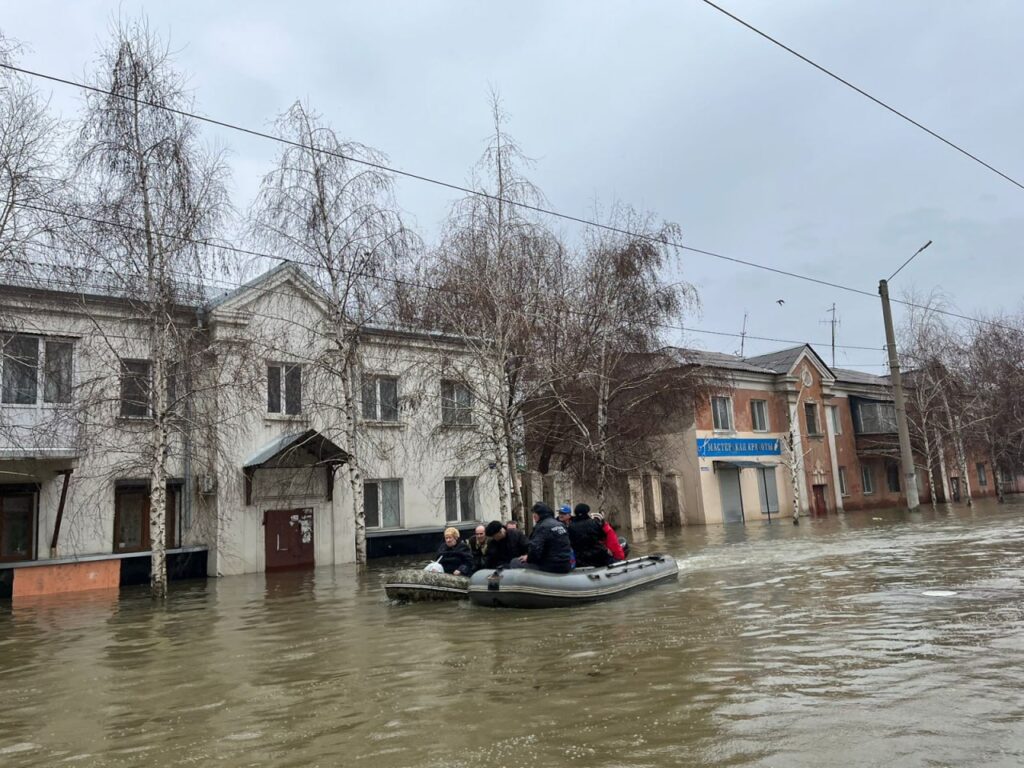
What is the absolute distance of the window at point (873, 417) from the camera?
153 feet

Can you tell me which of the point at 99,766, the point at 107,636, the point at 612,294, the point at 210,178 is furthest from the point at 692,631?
the point at 612,294

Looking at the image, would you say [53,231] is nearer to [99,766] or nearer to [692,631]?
[99,766]

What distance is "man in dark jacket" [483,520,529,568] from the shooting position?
43.6 feet

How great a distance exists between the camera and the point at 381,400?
25.8m

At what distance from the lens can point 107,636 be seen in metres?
11.6

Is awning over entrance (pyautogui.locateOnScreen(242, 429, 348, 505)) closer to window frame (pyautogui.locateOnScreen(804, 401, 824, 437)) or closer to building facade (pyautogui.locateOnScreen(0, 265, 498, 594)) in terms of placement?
building facade (pyautogui.locateOnScreen(0, 265, 498, 594))

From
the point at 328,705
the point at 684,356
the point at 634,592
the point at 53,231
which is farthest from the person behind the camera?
the point at 684,356

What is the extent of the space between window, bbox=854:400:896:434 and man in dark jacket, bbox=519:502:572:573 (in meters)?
39.9

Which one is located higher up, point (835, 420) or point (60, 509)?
point (835, 420)

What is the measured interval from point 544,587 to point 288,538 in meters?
13.4

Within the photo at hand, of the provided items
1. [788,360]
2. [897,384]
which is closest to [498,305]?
[897,384]

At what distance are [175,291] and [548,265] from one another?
10.1 m

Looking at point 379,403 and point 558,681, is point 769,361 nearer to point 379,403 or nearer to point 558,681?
point 379,403

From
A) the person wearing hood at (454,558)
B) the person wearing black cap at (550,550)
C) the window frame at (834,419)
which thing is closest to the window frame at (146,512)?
the person wearing hood at (454,558)
